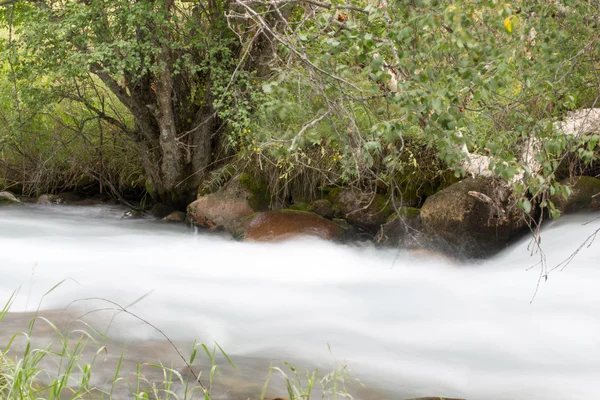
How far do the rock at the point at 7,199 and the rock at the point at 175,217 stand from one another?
117 inches

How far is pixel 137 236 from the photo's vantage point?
9766 mm

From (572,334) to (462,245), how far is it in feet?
8.27

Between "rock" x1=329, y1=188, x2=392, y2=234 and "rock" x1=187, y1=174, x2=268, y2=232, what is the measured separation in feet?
3.87

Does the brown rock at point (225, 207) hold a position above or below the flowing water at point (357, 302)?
above

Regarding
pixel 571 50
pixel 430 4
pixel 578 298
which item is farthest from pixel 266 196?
pixel 430 4

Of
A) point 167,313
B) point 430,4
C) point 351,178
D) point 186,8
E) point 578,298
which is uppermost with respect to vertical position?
point 186,8

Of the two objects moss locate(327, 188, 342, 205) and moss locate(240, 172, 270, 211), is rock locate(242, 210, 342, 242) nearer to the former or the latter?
moss locate(327, 188, 342, 205)

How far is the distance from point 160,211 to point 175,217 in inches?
19.9

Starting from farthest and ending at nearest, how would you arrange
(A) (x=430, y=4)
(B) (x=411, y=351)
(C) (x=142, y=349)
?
(B) (x=411, y=351) → (C) (x=142, y=349) → (A) (x=430, y=4)

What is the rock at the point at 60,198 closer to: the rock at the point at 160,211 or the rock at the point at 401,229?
the rock at the point at 160,211

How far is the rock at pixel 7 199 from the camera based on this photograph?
38.5 ft

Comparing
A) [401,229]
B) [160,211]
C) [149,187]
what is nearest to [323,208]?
[401,229]

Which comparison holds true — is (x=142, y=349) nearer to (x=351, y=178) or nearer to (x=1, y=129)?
(x=351, y=178)

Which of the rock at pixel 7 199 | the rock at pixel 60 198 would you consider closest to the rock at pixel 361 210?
the rock at pixel 60 198
